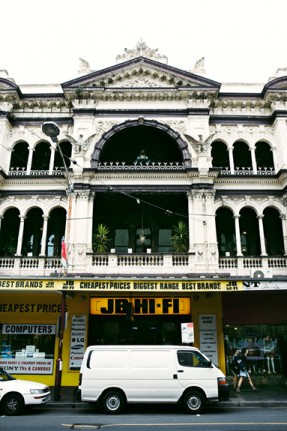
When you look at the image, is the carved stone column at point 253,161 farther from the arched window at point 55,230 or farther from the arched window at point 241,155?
the arched window at point 55,230

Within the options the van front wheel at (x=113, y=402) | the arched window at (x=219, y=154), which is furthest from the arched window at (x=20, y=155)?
the van front wheel at (x=113, y=402)

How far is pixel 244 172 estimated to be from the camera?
20.6 metres

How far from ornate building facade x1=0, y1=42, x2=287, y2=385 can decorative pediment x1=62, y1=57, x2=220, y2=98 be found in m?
0.06

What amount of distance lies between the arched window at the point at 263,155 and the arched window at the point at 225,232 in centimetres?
359

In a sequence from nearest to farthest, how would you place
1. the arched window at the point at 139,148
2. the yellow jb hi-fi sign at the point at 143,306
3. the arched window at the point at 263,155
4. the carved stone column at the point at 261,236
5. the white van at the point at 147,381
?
1. the white van at the point at 147,381
2. the yellow jb hi-fi sign at the point at 143,306
3. the carved stone column at the point at 261,236
4. the arched window at the point at 263,155
5. the arched window at the point at 139,148

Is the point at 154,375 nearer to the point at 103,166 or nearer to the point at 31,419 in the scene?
the point at 31,419

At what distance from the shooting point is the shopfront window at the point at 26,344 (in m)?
18.5

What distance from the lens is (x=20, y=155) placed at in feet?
72.2

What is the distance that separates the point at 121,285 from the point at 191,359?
4858 millimetres

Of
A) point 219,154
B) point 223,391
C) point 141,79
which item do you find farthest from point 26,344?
point 141,79

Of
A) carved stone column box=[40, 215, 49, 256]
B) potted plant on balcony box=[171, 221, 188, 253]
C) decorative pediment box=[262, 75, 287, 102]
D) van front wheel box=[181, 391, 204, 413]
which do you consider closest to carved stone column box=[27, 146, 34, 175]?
carved stone column box=[40, 215, 49, 256]

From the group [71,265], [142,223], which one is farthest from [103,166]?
[71,265]

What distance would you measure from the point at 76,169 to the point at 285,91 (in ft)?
41.1

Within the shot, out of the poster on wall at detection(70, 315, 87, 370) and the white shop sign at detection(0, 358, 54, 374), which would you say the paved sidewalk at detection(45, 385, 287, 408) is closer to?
the poster on wall at detection(70, 315, 87, 370)
